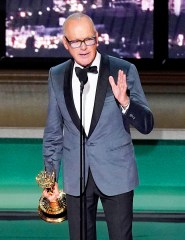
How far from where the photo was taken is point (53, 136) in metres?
2.82

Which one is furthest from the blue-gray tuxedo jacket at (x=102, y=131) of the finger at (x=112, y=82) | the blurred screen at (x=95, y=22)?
the blurred screen at (x=95, y=22)

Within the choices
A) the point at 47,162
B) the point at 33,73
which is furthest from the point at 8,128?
the point at 47,162

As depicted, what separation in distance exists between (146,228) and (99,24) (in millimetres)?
1476

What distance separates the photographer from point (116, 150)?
273 centimetres

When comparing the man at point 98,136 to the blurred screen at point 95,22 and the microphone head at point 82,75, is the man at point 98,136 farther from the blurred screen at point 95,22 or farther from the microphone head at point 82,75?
the blurred screen at point 95,22

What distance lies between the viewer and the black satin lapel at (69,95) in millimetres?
2715

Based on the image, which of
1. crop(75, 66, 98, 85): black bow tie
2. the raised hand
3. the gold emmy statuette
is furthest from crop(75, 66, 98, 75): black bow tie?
the gold emmy statuette

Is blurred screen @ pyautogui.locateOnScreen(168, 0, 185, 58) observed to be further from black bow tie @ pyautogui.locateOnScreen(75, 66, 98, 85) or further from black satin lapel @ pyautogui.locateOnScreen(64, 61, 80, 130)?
black bow tie @ pyautogui.locateOnScreen(75, 66, 98, 85)

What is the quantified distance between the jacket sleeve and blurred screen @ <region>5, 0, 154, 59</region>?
2.64 m

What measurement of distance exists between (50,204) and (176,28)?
283 centimetres

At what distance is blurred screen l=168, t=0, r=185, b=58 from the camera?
17.6 feet

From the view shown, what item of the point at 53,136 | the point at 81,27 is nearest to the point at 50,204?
the point at 53,136

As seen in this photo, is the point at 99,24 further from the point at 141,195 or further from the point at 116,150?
the point at 116,150

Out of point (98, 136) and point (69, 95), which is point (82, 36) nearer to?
point (69, 95)
